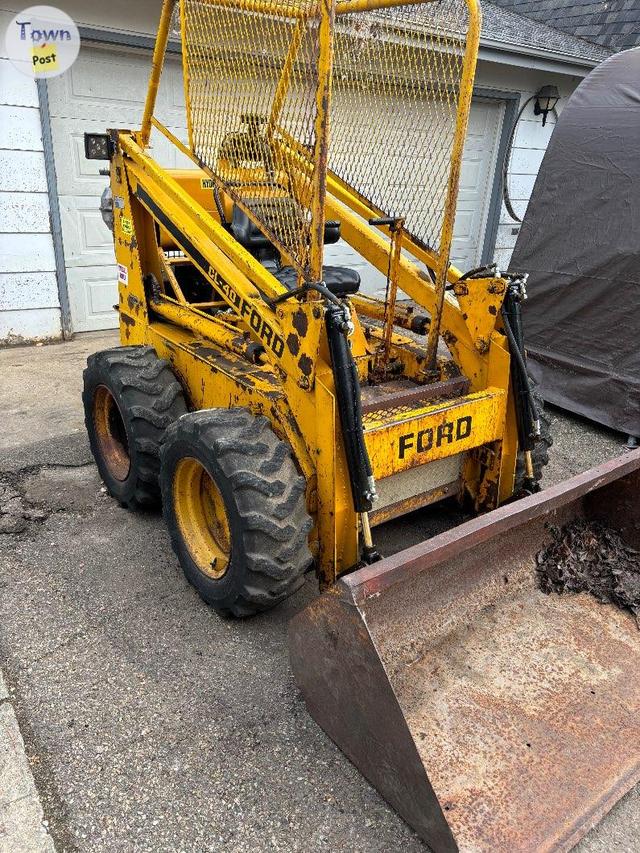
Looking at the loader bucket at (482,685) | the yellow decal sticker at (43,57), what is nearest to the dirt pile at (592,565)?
the loader bucket at (482,685)

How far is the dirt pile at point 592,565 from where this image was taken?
266cm

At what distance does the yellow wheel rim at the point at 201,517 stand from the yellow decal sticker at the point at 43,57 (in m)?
4.94

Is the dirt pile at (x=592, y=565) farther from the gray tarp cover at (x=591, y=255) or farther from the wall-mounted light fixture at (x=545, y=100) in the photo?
the wall-mounted light fixture at (x=545, y=100)

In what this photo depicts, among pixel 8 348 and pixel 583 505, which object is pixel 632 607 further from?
pixel 8 348

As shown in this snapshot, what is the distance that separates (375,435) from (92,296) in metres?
5.36

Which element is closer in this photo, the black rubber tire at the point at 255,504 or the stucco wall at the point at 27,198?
the black rubber tire at the point at 255,504

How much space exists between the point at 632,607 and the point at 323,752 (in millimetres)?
1316

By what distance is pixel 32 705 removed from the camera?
2.40 metres

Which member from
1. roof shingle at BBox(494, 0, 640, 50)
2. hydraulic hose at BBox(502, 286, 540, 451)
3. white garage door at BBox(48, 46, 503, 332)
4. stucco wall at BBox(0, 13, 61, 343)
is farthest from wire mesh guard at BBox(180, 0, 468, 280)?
roof shingle at BBox(494, 0, 640, 50)

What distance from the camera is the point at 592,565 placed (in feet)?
9.12

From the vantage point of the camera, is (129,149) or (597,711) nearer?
(597,711)

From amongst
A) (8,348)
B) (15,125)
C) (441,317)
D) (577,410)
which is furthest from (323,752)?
(15,125)

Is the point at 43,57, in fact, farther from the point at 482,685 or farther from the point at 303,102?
the point at 482,685

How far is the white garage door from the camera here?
6.32m
